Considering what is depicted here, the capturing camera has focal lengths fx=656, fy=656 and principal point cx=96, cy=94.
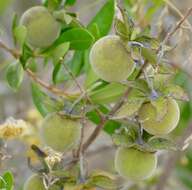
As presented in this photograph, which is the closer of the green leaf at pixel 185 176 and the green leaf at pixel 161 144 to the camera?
the green leaf at pixel 161 144

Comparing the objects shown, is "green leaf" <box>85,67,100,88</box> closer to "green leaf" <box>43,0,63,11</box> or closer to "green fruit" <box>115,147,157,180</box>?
"green leaf" <box>43,0,63,11</box>

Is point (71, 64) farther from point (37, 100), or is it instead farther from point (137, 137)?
point (137, 137)

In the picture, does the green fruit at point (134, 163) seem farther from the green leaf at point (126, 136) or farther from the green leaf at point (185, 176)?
the green leaf at point (185, 176)

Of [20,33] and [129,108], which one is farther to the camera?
[20,33]

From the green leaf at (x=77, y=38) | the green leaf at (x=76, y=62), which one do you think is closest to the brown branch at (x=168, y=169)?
the green leaf at (x=76, y=62)

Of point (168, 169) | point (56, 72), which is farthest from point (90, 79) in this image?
point (168, 169)

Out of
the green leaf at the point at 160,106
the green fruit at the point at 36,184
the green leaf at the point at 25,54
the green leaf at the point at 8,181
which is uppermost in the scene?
the green leaf at the point at 160,106

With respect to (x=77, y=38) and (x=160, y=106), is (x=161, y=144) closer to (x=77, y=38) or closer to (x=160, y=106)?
(x=160, y=106)

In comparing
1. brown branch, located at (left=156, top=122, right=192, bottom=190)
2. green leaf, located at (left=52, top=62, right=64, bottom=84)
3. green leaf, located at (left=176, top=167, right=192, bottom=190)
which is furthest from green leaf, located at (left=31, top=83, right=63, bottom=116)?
green leaf, located at (left=176, top=167, right=192, bottom=190)
